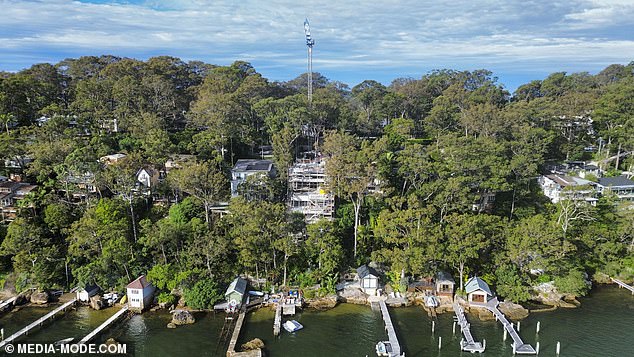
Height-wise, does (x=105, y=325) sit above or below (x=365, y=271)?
below

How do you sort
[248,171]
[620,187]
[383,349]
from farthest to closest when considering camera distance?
[620,187] < [248,171] < [383,349]

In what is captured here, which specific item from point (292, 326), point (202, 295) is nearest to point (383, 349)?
point (292, 326)

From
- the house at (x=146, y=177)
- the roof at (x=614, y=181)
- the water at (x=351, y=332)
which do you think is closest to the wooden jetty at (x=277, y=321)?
the water at (x=351, y=332)

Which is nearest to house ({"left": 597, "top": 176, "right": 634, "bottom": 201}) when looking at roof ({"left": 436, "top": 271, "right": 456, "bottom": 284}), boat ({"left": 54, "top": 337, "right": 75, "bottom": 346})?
roof ({"left": 436, "top": 271, "right": 456, "bottom": 284})

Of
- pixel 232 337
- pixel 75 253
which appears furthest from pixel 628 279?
pixel 75 253

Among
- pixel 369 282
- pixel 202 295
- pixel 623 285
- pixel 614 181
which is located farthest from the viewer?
pixel 614 181

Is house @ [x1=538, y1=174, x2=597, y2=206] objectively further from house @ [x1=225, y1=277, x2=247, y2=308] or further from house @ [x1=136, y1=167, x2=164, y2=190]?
house @ [x1=136, y1=167, x2=164, y2=190]

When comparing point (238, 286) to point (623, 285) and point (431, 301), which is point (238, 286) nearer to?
point (431, 301)
